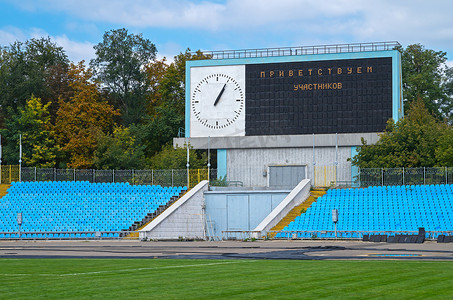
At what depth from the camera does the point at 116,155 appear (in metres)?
63.4

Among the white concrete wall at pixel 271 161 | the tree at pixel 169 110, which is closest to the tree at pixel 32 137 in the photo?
the tree at pixel 169 110

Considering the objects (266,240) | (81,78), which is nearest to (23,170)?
(81,78)

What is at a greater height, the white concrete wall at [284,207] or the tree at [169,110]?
the tree at [169,110]

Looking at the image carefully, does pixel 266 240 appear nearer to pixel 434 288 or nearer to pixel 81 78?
pixel 434 288

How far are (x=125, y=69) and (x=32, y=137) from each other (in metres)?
16.9

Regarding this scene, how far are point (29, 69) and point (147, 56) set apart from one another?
14.8 metres

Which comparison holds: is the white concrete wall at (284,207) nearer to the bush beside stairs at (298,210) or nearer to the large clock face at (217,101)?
the bush beside stairs at (298,210)

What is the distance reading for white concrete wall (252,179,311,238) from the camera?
141 ft

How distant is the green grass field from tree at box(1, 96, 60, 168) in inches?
1744

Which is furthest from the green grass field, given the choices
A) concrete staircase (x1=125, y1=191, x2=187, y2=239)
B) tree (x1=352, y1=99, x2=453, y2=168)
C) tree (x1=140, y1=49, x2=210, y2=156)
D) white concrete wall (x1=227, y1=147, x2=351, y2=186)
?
tree (x1=140, y1=49, x2=210, y2=156)

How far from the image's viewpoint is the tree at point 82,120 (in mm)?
67000

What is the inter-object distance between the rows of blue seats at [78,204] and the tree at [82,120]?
9441 millimetres

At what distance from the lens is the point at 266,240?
136 feet

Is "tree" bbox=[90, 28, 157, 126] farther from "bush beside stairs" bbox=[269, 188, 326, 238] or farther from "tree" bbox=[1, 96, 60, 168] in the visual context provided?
"bush beside stairs" bbox=[269, 188, 326, 238]
